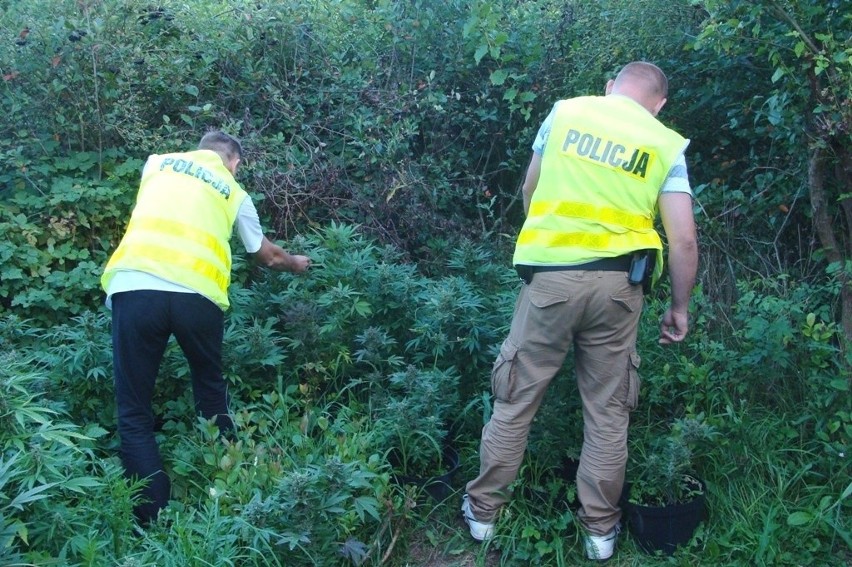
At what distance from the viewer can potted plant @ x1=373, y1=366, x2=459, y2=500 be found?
170 inches

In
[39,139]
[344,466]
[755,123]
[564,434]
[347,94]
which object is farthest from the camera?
[347,94]

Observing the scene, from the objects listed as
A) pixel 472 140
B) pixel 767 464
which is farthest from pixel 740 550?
pixel 472 140

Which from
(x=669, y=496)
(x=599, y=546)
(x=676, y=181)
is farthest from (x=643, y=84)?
(x=599, y=546)

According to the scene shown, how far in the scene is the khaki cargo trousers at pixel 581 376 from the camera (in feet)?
12.4

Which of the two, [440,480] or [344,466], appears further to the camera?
[440,480]

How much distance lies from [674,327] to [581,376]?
1.58 feet

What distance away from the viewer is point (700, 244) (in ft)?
17.8

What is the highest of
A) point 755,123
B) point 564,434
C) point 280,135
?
point 755,123

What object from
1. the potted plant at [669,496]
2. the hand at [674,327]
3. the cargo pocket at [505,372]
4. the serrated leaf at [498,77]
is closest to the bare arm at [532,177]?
the cargo pocket at [505,372]

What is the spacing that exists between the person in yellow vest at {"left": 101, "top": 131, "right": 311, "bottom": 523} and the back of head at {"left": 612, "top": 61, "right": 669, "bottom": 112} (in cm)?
202

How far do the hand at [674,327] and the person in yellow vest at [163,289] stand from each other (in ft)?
7.08

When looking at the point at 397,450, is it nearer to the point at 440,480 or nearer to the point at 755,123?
the point at 440,480

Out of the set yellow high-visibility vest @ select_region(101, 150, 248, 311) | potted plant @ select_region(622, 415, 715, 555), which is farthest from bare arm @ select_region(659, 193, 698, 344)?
yellow high-visibility vest @ select_region(101, 150, 248, 311)

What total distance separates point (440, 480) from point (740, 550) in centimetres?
145
